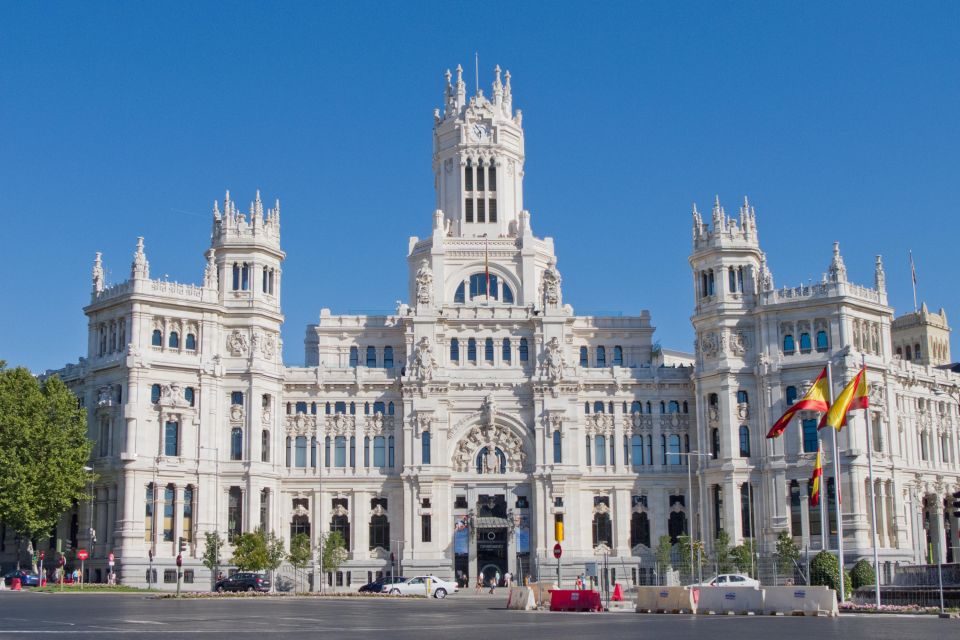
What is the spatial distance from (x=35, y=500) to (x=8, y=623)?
5456 centimetres

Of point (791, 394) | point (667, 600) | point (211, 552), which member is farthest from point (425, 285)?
point (667, 600)

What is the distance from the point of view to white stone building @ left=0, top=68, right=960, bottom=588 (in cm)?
10431

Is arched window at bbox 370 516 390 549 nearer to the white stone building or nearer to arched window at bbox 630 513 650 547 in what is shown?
the white stone building

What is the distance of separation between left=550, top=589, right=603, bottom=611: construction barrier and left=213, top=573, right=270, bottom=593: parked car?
35.0 m

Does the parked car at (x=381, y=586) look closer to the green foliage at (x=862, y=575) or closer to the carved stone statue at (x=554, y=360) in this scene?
the carved stone statue at (x=554, y=360)

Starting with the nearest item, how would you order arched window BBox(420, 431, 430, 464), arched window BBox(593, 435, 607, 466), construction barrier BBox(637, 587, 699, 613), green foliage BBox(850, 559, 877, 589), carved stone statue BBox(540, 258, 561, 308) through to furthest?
construction barrier BBox(637, 587, 699, 613), green foliage BBox(850, 559, 877, 589), arched window BBox(420, 431, 430, 464), arched window BBox(593, 435, 607, 466), carved stone statue BBox(540, 258, 561, 308)

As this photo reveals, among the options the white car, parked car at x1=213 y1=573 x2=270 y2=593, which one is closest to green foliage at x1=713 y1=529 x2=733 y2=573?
the white car

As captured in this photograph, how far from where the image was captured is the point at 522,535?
11056 centimetres

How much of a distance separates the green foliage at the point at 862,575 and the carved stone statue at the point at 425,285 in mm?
43145

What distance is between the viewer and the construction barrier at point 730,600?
60312mm

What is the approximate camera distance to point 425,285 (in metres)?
114

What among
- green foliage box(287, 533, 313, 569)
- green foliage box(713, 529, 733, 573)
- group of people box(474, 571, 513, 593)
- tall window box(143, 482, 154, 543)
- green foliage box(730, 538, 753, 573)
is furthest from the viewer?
group of people box(474, 571, 513, 593)

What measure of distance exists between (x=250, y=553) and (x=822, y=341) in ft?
166

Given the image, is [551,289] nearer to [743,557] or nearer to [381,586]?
[743,557]
